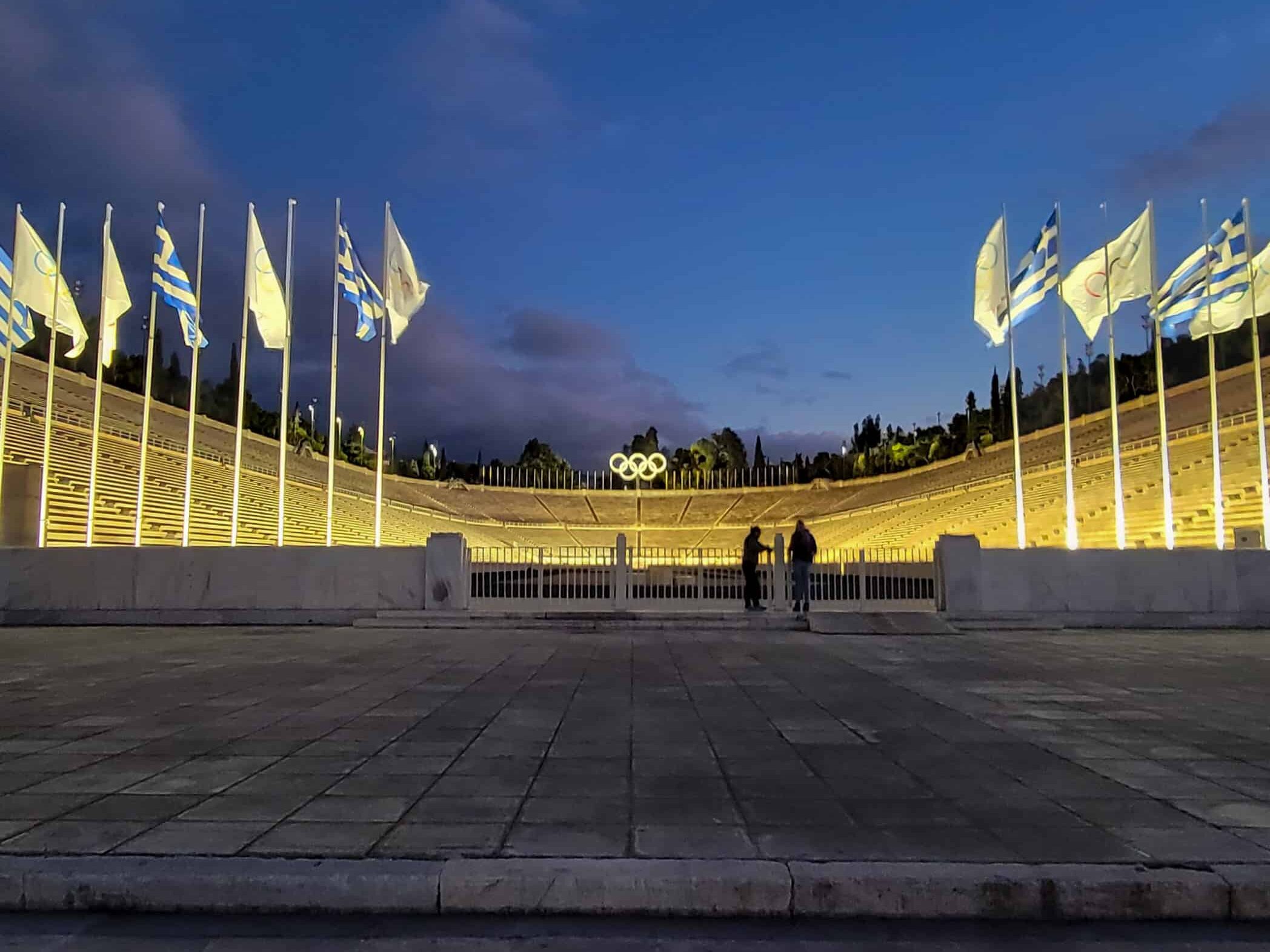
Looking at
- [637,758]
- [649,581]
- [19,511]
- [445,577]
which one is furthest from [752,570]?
[19,511]

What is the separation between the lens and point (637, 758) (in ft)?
20.3

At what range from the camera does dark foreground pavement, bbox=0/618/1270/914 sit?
434 cm

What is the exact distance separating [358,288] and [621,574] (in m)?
10.5

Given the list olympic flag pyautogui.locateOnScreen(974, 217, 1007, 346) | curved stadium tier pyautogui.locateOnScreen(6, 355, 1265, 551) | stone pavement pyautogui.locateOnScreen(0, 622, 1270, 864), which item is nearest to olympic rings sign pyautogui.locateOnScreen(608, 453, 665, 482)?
curved stadium tier pyautogui.locateOnScreen(6, 355, 1265, 551)

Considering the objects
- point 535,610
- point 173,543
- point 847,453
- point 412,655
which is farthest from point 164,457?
point 847,453

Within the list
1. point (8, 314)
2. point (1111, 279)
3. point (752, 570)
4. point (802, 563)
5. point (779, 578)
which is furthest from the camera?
point (1111, 279)

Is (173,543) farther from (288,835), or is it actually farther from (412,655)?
(288,835)

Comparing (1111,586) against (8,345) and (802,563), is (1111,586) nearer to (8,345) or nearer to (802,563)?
(802,563)

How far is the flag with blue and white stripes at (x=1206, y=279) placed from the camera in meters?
20.1

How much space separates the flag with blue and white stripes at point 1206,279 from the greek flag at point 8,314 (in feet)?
97.2

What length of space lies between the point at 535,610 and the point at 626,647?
3806mm

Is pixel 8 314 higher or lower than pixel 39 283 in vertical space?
lower

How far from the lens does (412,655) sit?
1212cm

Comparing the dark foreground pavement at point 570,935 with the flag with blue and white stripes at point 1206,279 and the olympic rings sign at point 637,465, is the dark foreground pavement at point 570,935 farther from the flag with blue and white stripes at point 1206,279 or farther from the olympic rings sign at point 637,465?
the olympic rings sign at point 637,465
